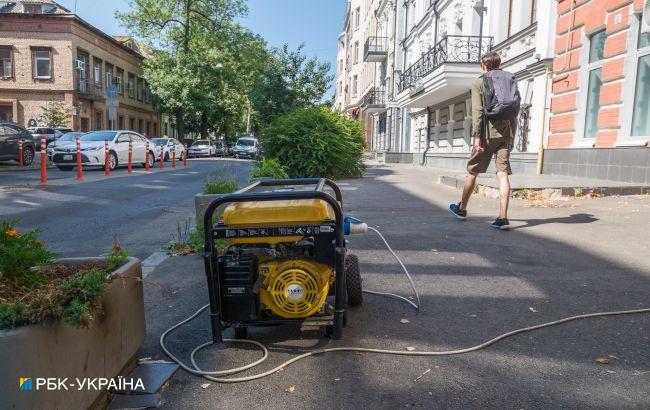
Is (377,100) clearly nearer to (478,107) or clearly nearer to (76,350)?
(478,107)

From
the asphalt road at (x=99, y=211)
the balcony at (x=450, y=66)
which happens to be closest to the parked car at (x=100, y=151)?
the asphalt road at (x=99, y=211)

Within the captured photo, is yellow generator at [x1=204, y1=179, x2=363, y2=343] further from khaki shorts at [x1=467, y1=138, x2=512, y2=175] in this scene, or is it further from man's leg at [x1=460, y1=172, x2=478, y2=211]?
man's leg at [x1=460, y1=172, x2=478, y2=211]

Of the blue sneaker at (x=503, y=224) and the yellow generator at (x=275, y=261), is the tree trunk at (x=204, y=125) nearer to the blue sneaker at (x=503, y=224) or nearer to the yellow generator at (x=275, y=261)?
the blue sneaker at (x=503, y=224)

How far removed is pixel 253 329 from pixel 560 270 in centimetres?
285

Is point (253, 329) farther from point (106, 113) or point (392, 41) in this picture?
point (106, 113)

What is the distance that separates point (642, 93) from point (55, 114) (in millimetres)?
34537

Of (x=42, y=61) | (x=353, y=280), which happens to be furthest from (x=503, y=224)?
(x=42, y=61)

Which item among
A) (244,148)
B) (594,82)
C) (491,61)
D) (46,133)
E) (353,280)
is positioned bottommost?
(353,280)

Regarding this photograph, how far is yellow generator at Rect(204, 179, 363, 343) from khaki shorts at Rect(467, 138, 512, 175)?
13.5ft

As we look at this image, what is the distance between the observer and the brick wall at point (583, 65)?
10.9 meters

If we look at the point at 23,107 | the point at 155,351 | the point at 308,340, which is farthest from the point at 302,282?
the point at 23,107

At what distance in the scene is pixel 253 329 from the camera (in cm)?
332

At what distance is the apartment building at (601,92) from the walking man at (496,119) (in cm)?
407

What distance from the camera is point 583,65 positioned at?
40.9ft
